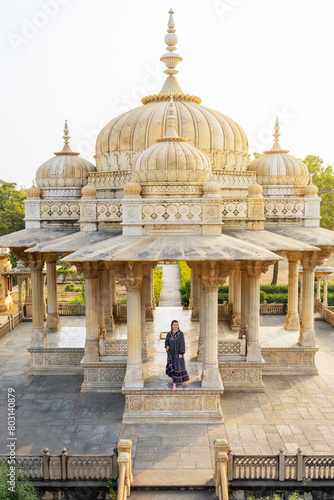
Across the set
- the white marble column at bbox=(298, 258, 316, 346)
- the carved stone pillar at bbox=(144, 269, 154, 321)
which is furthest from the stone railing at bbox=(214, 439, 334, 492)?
the carved stone pillar at bbox=(144, 269, 154, 321)

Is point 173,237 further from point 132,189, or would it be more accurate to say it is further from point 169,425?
point 169,425

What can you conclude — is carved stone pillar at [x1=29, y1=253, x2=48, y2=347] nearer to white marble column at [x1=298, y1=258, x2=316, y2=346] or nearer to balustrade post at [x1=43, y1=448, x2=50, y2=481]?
balustrade post at [x1=43, y1=448, x2=50, y2=481]

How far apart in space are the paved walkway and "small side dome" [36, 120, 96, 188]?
1196 centimetres

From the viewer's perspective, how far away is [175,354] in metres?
10.9

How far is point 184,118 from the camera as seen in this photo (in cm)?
1512

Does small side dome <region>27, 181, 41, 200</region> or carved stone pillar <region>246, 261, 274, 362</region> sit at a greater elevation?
small side dome <region>27, 181, 41, 200</region>

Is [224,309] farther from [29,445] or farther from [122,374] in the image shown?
[29,445]

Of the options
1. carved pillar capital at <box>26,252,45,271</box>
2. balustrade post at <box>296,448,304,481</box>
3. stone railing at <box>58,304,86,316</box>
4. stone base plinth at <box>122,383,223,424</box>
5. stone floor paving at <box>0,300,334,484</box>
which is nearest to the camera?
balustrade post at <box>296,448,304,481</box>

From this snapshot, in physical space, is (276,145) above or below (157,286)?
above

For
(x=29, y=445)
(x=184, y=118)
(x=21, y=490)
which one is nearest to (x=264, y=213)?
(x=184, y=118)

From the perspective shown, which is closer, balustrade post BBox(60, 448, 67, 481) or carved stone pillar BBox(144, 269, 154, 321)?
balustrade post BBox(60, 448, 67, 481)

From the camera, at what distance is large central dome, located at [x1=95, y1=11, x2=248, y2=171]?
592 inches

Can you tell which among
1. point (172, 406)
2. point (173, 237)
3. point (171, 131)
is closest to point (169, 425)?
point (172, 406)

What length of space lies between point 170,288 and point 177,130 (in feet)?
59.0
